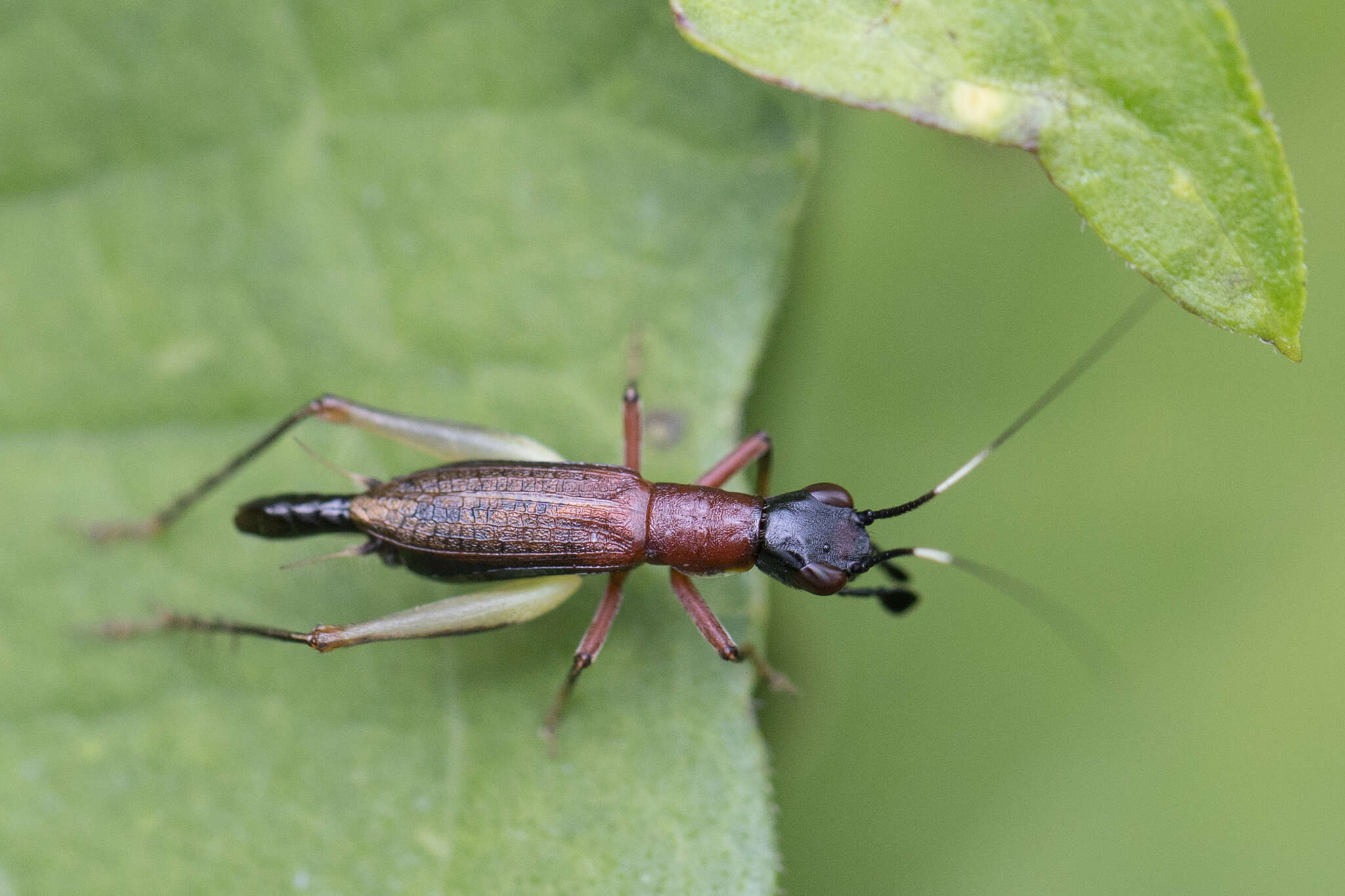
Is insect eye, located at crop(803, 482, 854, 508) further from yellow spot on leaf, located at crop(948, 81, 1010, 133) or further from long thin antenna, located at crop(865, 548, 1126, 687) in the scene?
yellow spot on leaf, located at crop(948, 81, 1010, 133)

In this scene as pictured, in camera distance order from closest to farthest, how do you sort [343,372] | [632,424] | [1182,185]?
1. [1182,185]
2. [632,424]
3. [343,372]

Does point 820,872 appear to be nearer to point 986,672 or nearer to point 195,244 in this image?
point 986,672

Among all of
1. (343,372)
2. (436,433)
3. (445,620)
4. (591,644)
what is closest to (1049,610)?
(591,644)

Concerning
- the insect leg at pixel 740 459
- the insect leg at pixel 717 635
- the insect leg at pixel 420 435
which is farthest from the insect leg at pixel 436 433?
the insect leg at pixel 717 635

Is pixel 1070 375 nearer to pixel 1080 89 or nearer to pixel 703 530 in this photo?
pixel 1080 89

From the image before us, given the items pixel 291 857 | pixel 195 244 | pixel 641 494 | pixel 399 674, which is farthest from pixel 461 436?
pixel 291 857

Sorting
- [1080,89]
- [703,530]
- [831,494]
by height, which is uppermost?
[1080,89]

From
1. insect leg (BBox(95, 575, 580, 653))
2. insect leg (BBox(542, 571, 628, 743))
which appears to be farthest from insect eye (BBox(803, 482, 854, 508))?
insect leg (BBox(95, 575, 580, 653))
